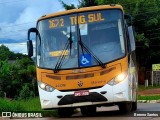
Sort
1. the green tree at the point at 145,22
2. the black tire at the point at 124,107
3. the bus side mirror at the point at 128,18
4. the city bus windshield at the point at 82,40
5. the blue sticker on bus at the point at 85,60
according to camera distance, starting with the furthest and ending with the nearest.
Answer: the green tree at the point at 145,22
the black tire at the point at 124,107
the bus side mirror at the point at 128,18
the city bus windshield at the point at 82,40
the blue sticker on bus at the point at 85,60

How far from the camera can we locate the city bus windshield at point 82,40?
1234 cm

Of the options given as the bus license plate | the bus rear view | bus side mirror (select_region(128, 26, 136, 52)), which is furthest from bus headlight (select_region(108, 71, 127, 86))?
bus side mirror (select_region(128, 26, 136, 52))

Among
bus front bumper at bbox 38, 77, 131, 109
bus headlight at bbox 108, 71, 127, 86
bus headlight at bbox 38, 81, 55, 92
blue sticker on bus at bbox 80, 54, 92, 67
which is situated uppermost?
blue sticker on bus at bbox 80, 54, 92, 67

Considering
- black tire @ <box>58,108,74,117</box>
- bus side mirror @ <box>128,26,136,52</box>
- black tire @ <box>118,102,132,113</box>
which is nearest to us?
bus side mirror @ <box>128,26,136,52</box>

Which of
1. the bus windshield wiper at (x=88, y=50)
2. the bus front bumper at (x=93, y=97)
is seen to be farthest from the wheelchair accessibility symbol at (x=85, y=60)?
the bus front bumper at (x=93, y=97)

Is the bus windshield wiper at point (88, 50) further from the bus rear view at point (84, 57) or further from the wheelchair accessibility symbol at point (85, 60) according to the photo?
the wheelchair accessibility symbol at point (85, 60)

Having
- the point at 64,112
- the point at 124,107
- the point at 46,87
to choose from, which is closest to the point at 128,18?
the point at 124,107

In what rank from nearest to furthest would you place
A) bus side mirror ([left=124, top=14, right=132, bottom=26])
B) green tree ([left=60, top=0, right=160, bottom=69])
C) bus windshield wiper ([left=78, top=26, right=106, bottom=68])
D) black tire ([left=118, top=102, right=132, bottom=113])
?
bus windshield wiper ([left=78, top=26, right=106, bottom=68]) < bus side mirror ([left=124, top=14, right=132, bottom=26]) < black tire ([left=118, top=102, right=132, bottom=113]) < green tree ([left=60, top=0, right=160, bottom=69])

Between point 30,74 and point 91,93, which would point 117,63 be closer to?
point 91,93

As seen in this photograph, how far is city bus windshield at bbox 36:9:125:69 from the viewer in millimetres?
12336

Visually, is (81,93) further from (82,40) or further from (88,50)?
(82,40)

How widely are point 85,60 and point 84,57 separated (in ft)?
0.32

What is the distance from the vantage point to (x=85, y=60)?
12.3 metres

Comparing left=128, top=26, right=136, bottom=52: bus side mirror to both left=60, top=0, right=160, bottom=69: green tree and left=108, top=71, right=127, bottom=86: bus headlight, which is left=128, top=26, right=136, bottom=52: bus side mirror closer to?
left=108, top=71, right=127, bottom=86: bus headlight
